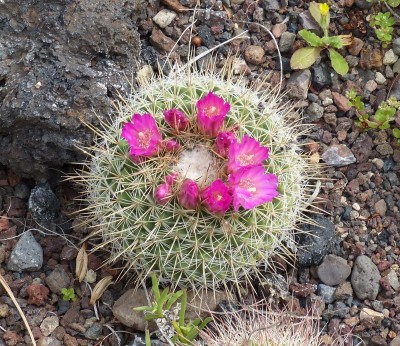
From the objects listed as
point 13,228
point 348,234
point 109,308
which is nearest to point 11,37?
point 13,228

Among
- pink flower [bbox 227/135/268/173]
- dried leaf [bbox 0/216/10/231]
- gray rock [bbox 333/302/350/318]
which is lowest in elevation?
gray rock [bbox 333/302/350/318]

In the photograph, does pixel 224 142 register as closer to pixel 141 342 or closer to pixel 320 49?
pixel 141 342

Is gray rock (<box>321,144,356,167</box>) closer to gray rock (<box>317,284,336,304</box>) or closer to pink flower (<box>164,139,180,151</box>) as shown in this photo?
gray rock (<box>317,284,336,304</box>)

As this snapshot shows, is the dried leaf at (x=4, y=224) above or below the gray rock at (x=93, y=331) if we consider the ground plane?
above

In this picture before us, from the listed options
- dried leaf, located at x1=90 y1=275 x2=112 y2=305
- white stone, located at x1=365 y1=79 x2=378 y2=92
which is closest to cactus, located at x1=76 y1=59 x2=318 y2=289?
dried leaf, located at x1=90 y1=275 x2=112 y2=305

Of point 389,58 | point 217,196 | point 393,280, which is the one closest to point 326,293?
point 393,280

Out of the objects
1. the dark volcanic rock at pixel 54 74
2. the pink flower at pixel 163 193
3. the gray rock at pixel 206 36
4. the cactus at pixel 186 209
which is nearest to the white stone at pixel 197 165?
the cactus at pixel 186 209

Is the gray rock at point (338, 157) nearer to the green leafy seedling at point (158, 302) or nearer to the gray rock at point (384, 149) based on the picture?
the gray rock at point (384, 149)
